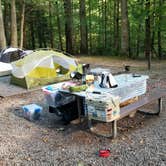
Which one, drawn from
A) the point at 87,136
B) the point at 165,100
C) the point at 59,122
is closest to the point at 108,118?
the point at 87,136

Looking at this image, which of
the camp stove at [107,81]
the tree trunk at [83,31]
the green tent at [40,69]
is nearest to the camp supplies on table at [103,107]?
the camp stove at [107,81]

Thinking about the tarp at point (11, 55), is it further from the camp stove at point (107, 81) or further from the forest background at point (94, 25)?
the camp stove at point (107, 81)

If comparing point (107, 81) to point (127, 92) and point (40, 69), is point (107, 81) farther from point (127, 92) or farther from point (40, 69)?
point (40, 69)

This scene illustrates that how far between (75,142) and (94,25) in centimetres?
1502

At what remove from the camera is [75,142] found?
387cm

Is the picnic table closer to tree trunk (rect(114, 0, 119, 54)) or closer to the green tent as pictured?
the green tent

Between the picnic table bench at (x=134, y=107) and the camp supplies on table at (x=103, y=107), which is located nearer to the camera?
the camp supplies on table at (x=103, y=107)

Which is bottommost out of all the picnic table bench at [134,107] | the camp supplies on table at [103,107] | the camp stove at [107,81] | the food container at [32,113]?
the food container at [32,113]

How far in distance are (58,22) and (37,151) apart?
52.5 ft

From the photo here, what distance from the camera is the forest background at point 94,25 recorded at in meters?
12.9

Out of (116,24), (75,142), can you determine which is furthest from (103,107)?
(116,24)

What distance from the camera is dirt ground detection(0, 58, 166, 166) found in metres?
3.33

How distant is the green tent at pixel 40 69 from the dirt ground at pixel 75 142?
2.12 meters

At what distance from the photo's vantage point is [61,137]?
4.07 meters
